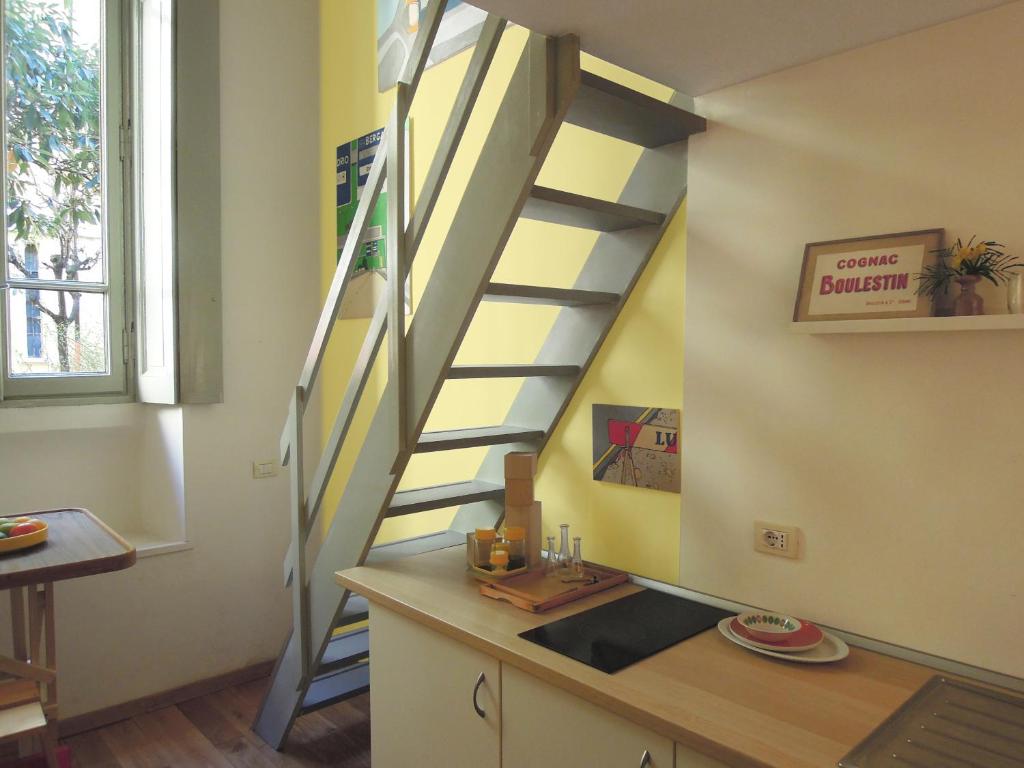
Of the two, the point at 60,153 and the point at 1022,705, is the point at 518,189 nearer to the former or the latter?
the point at 1022,705

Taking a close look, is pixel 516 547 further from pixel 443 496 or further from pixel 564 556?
pixel 443 496

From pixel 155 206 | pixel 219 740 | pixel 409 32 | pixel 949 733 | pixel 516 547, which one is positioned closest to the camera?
pixel 949 733

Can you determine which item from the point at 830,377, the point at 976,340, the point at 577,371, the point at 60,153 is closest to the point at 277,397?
the point at 60,153

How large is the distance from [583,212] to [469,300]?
0.44 meters

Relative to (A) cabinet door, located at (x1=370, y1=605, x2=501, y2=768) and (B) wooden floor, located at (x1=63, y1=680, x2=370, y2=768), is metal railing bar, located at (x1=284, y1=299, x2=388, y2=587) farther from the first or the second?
(B) wooden floor, located at (x1=63, y1=680, x2=370, y2=768)

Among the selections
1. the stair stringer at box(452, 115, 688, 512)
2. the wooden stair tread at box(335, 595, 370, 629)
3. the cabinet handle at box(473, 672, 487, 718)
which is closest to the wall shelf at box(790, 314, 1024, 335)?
the stair stringer at box(452, 115, 688, 512)

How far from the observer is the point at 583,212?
2.02 metres

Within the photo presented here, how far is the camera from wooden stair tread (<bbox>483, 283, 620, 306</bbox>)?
192 cm

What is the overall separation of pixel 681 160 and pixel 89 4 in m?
3.01

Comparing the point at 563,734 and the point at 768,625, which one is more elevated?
the point at 768,625

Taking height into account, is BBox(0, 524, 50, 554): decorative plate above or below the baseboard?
above

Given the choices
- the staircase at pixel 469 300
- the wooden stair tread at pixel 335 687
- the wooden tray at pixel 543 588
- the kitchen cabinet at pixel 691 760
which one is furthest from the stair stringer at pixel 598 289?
the kitchen cabinet at pixel 691 760

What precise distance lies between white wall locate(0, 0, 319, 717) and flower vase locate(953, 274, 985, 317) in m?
3.06

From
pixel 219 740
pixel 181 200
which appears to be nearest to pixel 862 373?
pixel 219 740
